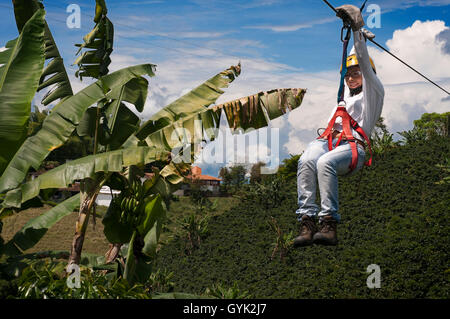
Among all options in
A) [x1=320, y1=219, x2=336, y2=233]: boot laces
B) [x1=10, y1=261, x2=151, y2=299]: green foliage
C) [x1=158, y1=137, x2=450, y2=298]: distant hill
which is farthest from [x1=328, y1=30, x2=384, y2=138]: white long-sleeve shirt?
[x1=158, y1=137, x2=450, y2=298]: distant hill

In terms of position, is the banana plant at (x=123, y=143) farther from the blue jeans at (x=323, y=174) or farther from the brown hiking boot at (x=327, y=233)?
the brown hiking boot at (x=327, y=233)

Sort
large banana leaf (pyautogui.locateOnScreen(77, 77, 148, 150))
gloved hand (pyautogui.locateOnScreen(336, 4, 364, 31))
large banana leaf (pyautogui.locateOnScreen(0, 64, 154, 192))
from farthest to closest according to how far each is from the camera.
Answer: large banana leaf (pyautogui.locateOnScreen(77, 77, 148, 150)), large banana leaf (pyautogui.locateOnScreen(0, 64, 154, 192)), gloved hand (pyautogui.locateOnScreen(336, 4, 364, 31))

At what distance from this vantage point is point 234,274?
13.2 meters

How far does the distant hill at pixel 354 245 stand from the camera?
34.4 feet

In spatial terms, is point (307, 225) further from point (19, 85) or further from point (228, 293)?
point (228, 293)

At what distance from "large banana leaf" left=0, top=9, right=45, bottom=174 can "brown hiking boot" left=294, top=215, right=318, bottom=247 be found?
487cm

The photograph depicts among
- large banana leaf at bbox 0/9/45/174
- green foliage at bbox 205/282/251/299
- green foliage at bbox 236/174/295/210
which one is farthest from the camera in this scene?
green foliage at bbox 236/174/295/210

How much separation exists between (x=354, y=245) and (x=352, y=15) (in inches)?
370

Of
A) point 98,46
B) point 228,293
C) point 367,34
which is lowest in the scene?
point 228,293

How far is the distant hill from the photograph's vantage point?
34.4 feet

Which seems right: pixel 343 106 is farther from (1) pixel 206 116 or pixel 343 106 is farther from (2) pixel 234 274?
(2) pixel 234 274

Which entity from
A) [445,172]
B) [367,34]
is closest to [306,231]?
[367,34]

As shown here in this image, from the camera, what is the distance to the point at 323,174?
371 centimetres

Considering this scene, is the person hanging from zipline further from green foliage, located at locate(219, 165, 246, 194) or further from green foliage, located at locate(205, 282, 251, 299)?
green foliage, located at locate(219, 165, 246, 194)
